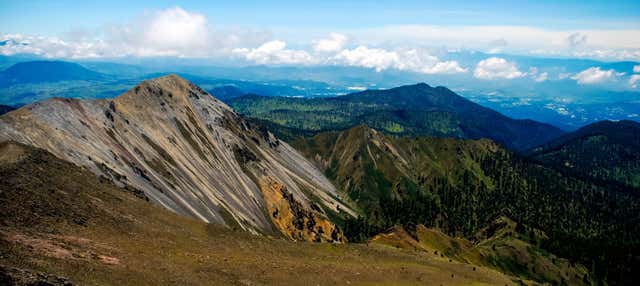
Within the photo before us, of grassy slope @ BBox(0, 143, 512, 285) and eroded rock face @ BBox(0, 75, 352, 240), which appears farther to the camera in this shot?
eroded rock face @ BBox(0, 75, 352, 240)

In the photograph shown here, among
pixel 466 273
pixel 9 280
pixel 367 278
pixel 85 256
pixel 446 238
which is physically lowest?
pixel 446 238

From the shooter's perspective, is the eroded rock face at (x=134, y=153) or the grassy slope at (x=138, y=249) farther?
the eroded rock face at (x=134, y=153)

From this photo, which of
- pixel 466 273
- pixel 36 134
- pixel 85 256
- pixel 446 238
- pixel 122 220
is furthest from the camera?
pixel 446 238

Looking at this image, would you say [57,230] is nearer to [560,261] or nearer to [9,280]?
[9,280]

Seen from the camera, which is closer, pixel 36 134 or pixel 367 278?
pixel 367 278

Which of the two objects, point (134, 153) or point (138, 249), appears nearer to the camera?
point (138, 249)

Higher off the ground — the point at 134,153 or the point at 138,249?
the point at 138,249

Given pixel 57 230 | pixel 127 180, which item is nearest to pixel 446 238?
pixel 127 180

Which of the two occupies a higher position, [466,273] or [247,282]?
[247,282]
